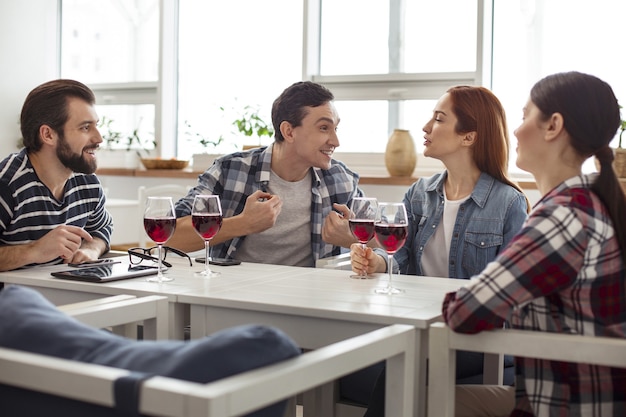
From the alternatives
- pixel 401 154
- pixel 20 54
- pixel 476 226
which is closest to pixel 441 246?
pixel 476 226

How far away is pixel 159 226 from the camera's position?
2.10 metres

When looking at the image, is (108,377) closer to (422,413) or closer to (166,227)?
(422,413)

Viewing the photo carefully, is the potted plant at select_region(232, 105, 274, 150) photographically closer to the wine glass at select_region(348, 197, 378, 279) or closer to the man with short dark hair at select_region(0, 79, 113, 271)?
the man with short dark hair at select_region(0, 79, 113, 271)

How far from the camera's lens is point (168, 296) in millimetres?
1899

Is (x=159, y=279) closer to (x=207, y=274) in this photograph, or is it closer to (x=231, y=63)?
(x=207, y=274)

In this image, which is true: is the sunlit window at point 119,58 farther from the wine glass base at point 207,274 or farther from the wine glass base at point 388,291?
the wine glass base at point 388,291

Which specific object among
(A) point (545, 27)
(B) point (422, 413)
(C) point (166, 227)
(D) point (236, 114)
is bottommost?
(B) point (422, 413)

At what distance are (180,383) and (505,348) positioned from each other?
720 mm

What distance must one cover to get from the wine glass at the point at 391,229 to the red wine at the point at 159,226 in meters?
0.53

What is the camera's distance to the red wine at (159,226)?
2094 mm

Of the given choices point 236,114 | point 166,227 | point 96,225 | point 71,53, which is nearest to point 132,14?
point 71,53

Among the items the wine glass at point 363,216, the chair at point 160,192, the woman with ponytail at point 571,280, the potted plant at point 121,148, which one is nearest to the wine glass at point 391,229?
the wine glass at point 363,216

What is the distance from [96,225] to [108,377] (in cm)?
179

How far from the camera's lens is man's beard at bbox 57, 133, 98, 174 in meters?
2.52
